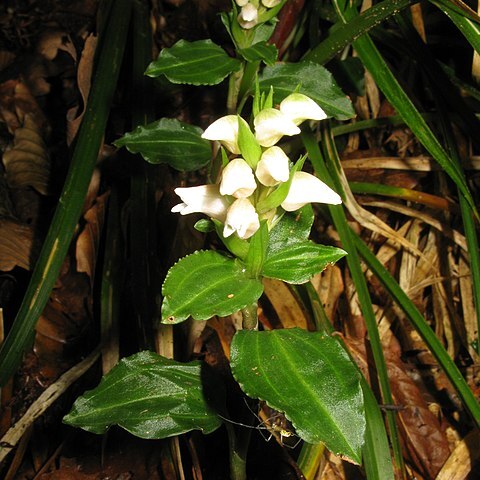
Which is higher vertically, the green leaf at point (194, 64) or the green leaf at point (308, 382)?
the green leaf at point (194, 64)

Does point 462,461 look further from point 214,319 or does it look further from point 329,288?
point 214,319

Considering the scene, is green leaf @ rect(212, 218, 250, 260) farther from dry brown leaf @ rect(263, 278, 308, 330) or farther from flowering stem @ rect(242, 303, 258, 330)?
dry brown leaf @ rect(263, 278, 308, 330)

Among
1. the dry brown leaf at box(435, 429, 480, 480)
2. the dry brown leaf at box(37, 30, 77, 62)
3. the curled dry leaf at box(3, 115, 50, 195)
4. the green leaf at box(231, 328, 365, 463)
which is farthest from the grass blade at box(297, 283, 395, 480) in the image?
the dry brown leaf at box(37, 30, 77, 62)

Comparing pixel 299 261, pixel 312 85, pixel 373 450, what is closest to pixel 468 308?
pixel 373 450

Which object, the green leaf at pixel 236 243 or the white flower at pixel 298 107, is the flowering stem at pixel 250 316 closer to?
the green leaf at pixel 236 243

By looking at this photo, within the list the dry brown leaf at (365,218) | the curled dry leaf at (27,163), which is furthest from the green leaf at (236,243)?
the curled dry leaf at (27,163)
